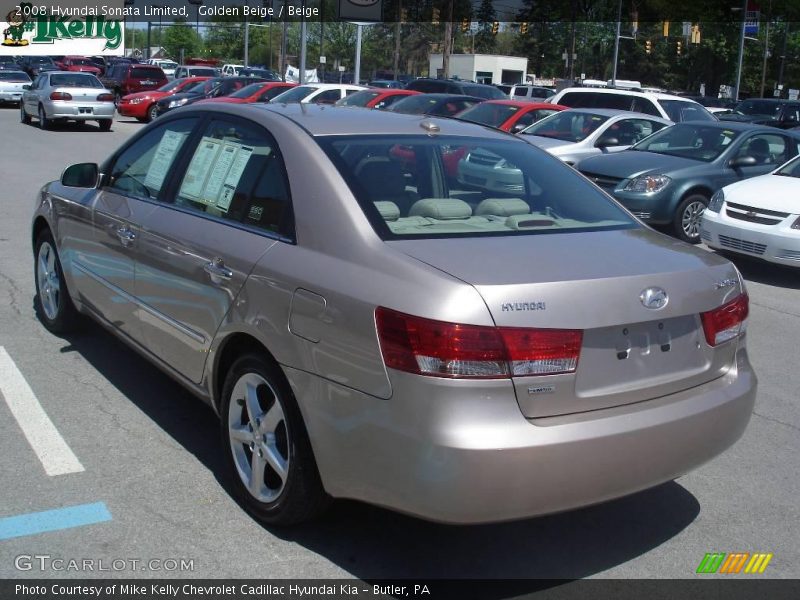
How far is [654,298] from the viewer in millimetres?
3271

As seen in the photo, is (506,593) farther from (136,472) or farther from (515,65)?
(515,65)

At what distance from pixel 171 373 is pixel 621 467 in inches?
90.1

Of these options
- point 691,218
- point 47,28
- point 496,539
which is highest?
point 47,28

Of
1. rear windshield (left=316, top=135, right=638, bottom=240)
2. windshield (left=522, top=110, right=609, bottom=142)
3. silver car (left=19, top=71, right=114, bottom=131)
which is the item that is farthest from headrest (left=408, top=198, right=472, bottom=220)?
silver car (left=19, top=71, right=114, bottom=131)

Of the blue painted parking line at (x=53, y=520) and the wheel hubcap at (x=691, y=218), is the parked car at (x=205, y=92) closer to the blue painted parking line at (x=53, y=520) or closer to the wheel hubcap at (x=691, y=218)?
the wheel hubcap at (x=691, y=218)

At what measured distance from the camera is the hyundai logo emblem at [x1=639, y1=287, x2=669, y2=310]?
3.25 meters

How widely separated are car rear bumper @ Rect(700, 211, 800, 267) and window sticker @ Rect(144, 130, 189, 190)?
6600 millimetres

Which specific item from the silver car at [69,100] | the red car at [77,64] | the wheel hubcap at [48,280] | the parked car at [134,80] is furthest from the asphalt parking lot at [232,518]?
the red car at [77,64]

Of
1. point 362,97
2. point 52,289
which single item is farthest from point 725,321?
point 362,97

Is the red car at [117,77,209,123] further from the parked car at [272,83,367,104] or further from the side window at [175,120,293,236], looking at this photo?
the side window at [175,120,293,236]

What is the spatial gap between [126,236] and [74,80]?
72.8ft

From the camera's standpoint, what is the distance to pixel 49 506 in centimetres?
389

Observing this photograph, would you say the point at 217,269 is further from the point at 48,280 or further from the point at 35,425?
the point at 48,280

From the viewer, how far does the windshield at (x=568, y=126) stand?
14343 millimetres
